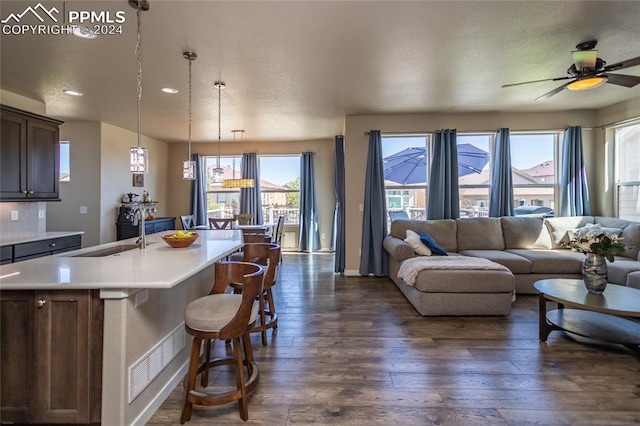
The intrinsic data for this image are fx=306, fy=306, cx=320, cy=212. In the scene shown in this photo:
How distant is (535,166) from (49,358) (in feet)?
21.8

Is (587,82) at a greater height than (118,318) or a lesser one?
greater

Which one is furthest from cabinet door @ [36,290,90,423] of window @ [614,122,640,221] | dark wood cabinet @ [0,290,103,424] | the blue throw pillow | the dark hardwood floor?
window @ [614,122,640,221]

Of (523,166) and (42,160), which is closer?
(42,160)

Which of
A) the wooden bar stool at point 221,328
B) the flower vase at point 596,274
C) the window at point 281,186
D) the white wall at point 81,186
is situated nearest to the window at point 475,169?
the flower vase at point 596,274

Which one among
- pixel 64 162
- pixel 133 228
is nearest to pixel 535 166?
pixel 133 228

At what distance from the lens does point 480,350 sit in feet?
8.87

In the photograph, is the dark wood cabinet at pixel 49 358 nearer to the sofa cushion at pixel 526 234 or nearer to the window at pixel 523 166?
the sofa cushion at pixel 526 234

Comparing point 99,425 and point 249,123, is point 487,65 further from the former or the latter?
A: point 99,425

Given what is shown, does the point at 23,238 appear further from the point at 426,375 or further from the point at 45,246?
the point at 426,375

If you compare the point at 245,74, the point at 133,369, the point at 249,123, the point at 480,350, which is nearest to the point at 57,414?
the point at 133,369

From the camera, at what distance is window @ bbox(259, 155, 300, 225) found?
7.77 metres

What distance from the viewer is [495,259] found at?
4172 mm

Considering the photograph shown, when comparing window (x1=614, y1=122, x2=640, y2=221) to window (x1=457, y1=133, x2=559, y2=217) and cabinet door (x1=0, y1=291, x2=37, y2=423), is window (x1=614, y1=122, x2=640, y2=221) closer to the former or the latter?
window (x1=457, y1=133, x2=559, y2=217)

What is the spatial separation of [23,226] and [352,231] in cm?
459
